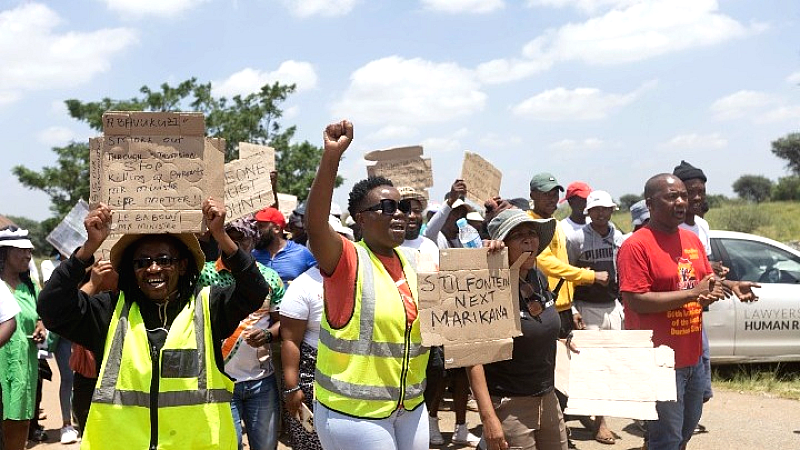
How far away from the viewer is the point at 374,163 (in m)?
6.52

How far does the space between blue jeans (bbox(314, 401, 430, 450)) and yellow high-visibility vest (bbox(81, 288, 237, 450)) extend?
0.55 m

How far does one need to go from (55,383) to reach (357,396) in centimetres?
888

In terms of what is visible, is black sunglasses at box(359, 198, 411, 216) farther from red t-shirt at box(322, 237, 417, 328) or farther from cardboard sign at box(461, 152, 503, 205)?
cardboard sign at box(461, 152, 503, 205)

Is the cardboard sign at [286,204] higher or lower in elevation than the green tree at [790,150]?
lower

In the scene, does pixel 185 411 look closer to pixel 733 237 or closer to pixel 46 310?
pixel 46 310

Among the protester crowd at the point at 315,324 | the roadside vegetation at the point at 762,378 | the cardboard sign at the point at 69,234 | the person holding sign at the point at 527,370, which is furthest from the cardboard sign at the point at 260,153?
the roadside vegetation at the point at 762,378

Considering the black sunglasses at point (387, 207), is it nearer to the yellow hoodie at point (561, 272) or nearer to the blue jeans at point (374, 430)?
the blue jeans at point (374, 430)

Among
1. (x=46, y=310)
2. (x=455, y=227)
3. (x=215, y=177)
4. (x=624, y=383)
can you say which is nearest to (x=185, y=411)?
(x=46, y=310)

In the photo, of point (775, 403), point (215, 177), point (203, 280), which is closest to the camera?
point (215, 177)

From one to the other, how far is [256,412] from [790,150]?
1912 inches

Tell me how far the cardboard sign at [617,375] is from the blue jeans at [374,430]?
45.3 inches

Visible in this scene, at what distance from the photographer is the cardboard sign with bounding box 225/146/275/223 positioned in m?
5.48

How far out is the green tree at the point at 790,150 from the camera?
4647 centimetres

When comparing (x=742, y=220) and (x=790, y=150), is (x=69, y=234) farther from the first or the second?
(x=790, y=150)
